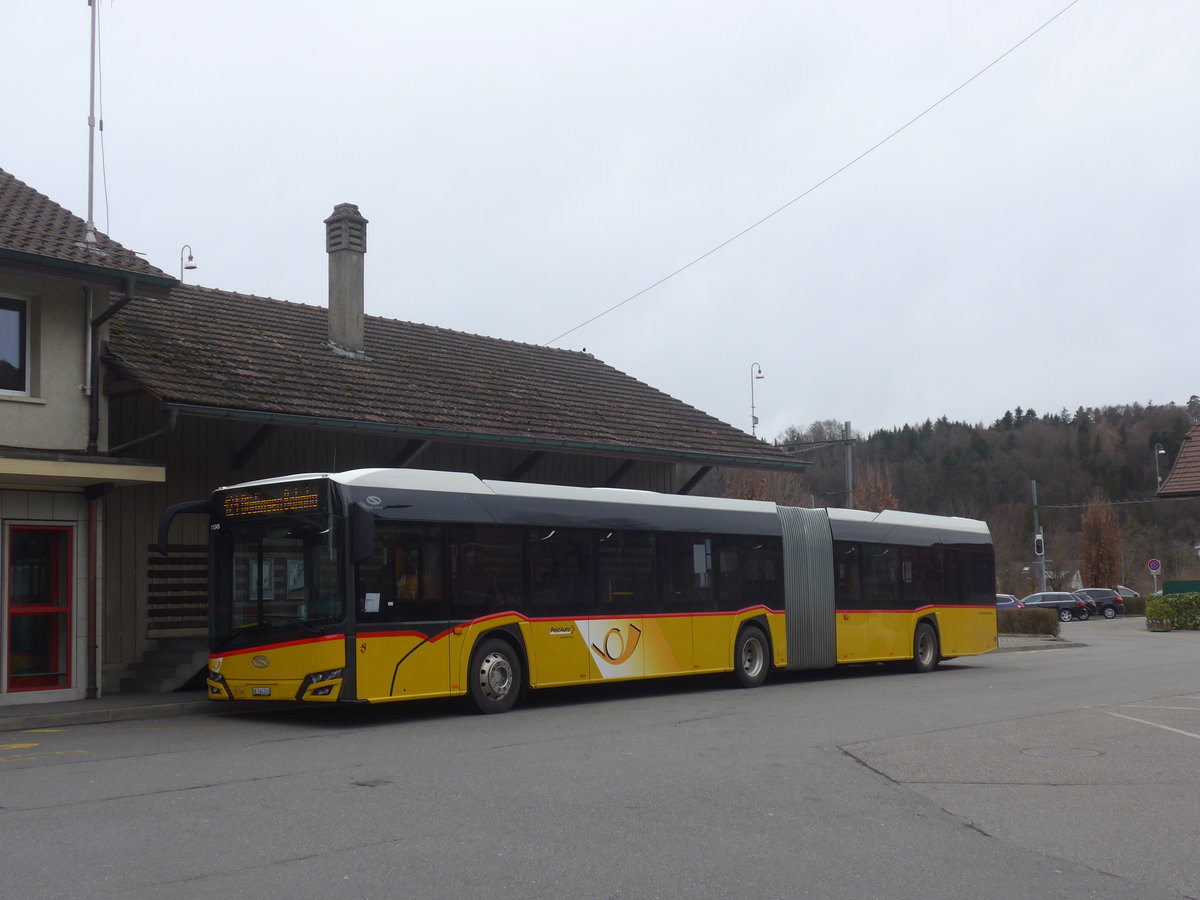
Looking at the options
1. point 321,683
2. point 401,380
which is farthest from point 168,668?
point 401,380

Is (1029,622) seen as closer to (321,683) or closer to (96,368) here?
(321,683)

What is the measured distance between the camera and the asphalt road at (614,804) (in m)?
6.76

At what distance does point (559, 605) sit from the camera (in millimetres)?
16391

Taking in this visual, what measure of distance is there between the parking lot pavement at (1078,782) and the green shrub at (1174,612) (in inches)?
1325

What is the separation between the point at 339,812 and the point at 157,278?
1029cm

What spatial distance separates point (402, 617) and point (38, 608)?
214 inches

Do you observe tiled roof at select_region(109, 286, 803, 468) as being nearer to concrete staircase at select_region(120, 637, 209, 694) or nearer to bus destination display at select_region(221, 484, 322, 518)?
bus destination display at select_region(221, 484, 322, 518)

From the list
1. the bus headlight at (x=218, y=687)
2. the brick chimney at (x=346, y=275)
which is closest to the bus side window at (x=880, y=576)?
the brick chimney at (x=346, y=275)

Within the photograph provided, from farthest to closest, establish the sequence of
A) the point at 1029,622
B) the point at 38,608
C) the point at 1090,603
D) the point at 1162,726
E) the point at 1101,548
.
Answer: the point at 1101,548 < the point at 1090,603 < the point at 1029,622 < the point at 38,608 < the point at 1162,726

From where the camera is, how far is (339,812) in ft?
27.8

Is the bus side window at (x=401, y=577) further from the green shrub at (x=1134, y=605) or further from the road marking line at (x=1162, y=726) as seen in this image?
the green shrub at (x=1134, y=605)

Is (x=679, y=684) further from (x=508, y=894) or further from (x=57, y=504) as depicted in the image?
(x=508, y=894)

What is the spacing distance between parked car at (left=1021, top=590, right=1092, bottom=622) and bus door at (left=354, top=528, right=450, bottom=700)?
157 ft

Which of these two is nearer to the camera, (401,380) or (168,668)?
(168,668)
